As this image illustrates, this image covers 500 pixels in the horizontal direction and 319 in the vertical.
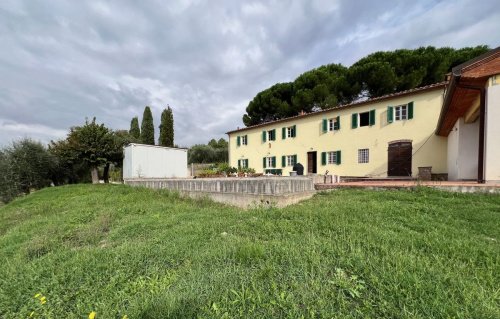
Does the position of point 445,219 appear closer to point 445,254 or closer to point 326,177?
point 445,254

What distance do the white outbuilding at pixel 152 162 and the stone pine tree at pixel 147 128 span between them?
18349 mm

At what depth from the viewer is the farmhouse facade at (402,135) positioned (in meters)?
6.83

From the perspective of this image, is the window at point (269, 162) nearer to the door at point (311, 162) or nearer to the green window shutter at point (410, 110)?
the door at point (311, 162)

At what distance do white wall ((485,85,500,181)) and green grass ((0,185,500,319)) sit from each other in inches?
115

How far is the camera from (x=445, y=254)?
9.10ft

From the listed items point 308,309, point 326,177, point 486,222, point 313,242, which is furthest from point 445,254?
point 326,177

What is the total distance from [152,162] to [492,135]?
1635 cm

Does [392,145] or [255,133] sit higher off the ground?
[255,133]

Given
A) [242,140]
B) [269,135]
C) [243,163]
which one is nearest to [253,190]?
[269,135]

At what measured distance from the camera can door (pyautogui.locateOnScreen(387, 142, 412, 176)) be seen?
12883 millimetres

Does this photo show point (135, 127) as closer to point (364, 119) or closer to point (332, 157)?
point (332, 157)

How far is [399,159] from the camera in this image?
1320 centimetres

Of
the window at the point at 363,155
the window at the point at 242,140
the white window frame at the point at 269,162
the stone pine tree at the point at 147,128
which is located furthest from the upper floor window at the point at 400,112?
the stone pine tree at the point at 147,128

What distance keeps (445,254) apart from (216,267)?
290 centimetres
